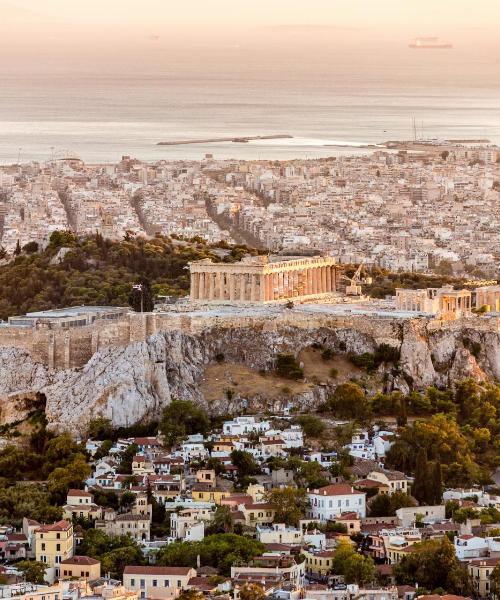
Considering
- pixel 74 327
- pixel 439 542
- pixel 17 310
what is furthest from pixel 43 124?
pixel 439 542

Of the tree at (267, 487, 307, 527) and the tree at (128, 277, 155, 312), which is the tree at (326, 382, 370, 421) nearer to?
the tree at (267, 487, 307, 527)

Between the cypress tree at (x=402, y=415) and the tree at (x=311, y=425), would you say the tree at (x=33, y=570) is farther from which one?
the cypress tree at (x=402, y=415)

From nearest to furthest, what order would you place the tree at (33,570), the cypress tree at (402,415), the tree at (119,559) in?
1. the tree at (33,570)
2. the tree at (119,559)
3. the cypress tree at (402,415)

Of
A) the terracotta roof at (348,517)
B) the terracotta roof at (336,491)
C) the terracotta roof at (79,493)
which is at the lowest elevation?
the terracotta roof at (348,517)

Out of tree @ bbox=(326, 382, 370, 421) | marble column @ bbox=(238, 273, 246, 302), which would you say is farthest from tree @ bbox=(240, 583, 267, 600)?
marble column @ bbox=(238, 273, 246, 302)

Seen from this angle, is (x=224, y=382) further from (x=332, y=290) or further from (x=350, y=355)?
(x=332, y=290)

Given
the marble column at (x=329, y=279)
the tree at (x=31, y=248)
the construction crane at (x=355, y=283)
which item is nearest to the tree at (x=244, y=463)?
the construction crane at (x=355, y=283)

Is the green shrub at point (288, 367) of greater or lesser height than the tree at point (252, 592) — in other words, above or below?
above

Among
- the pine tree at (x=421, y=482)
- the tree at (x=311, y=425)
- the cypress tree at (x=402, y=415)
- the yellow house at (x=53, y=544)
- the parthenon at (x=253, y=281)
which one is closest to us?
the yellow house at (x=53, y=544)

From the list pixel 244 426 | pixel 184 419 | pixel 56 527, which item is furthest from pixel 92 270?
pixel 56 527
